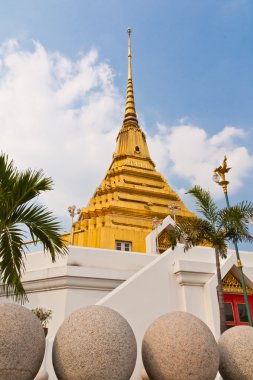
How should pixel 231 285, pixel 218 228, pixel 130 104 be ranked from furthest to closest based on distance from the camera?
pixel 130 104, pixel 231 285, pixel 218 228

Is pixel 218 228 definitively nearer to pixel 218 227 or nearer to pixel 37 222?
pixel 218 227

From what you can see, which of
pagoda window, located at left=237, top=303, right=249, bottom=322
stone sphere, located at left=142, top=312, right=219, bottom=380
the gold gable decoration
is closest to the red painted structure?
pagoda window, located at left=237, top=303, right=249, bottom=322

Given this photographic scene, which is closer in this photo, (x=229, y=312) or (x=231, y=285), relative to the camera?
(x=229, y=312)

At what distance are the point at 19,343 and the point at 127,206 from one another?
16.6 metres

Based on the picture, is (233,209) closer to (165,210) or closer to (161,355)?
(161,355)

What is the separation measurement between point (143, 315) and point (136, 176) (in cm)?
1350

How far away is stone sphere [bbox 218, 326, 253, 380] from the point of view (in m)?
5.30

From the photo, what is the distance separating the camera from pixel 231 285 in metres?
13.9

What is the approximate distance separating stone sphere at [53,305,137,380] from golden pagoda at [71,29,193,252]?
42.1 ft

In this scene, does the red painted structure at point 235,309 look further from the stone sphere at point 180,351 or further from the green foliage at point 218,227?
the stone sphere at point 180,351

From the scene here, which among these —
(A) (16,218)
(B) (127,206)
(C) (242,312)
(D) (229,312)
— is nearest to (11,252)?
(A) (16,218)

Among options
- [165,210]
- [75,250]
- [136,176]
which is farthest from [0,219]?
[136,176]

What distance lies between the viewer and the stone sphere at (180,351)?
4.75m

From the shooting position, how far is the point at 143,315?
11.6m
